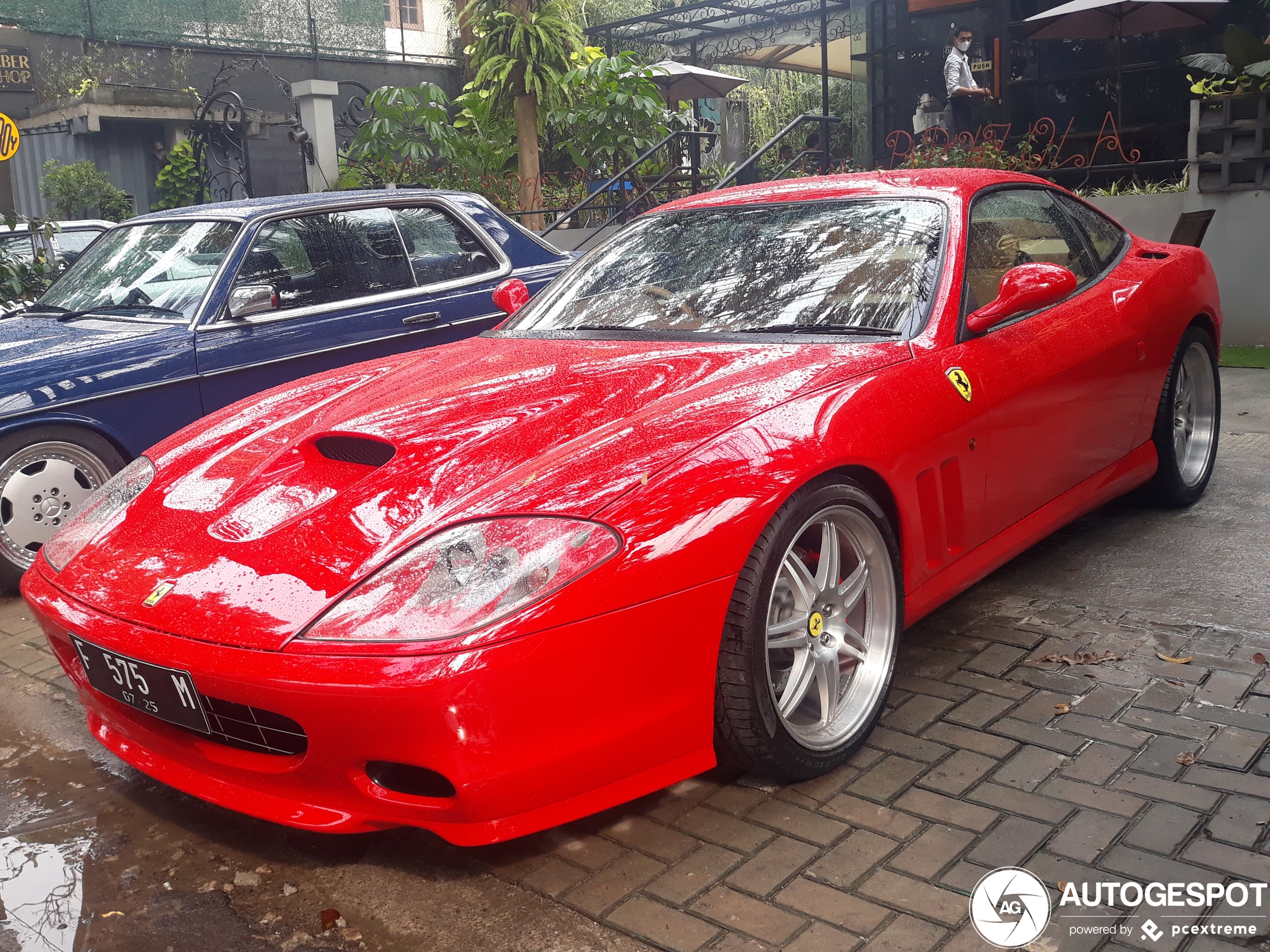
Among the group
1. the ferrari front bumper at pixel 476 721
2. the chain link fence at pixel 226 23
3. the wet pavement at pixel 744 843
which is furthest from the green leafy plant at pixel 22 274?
the chain link fence at pixel 226 23

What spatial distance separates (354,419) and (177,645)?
2.66ft

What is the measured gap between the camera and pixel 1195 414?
4.82 meters

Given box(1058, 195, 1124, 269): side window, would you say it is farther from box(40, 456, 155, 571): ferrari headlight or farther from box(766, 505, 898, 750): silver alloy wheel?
box(40, 456, 155, 571): ferrari headlight

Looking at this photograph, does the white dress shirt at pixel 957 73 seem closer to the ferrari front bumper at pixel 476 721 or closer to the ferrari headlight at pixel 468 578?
the ferrari front bumper at pixel 476 721

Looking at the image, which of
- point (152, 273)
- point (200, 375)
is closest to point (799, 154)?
point (152, 273)

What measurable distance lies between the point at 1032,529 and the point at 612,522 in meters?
1.85

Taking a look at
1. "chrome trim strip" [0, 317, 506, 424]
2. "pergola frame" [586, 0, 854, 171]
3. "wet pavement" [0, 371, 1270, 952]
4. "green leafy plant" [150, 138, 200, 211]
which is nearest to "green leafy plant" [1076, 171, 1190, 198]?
"pergola frame" [586, 0, 854, 171]

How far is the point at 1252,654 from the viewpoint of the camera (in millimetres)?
3322

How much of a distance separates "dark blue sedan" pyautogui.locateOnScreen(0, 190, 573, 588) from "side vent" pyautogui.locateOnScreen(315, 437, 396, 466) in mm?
2400

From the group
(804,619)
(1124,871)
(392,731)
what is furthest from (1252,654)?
(392,731)

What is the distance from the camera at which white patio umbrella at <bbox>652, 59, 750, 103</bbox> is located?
15328 mm

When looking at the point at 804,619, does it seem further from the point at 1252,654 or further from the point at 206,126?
the point at 206,126

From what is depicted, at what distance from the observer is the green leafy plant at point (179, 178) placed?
14750 millimetres

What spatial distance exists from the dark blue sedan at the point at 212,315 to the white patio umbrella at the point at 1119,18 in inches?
287
